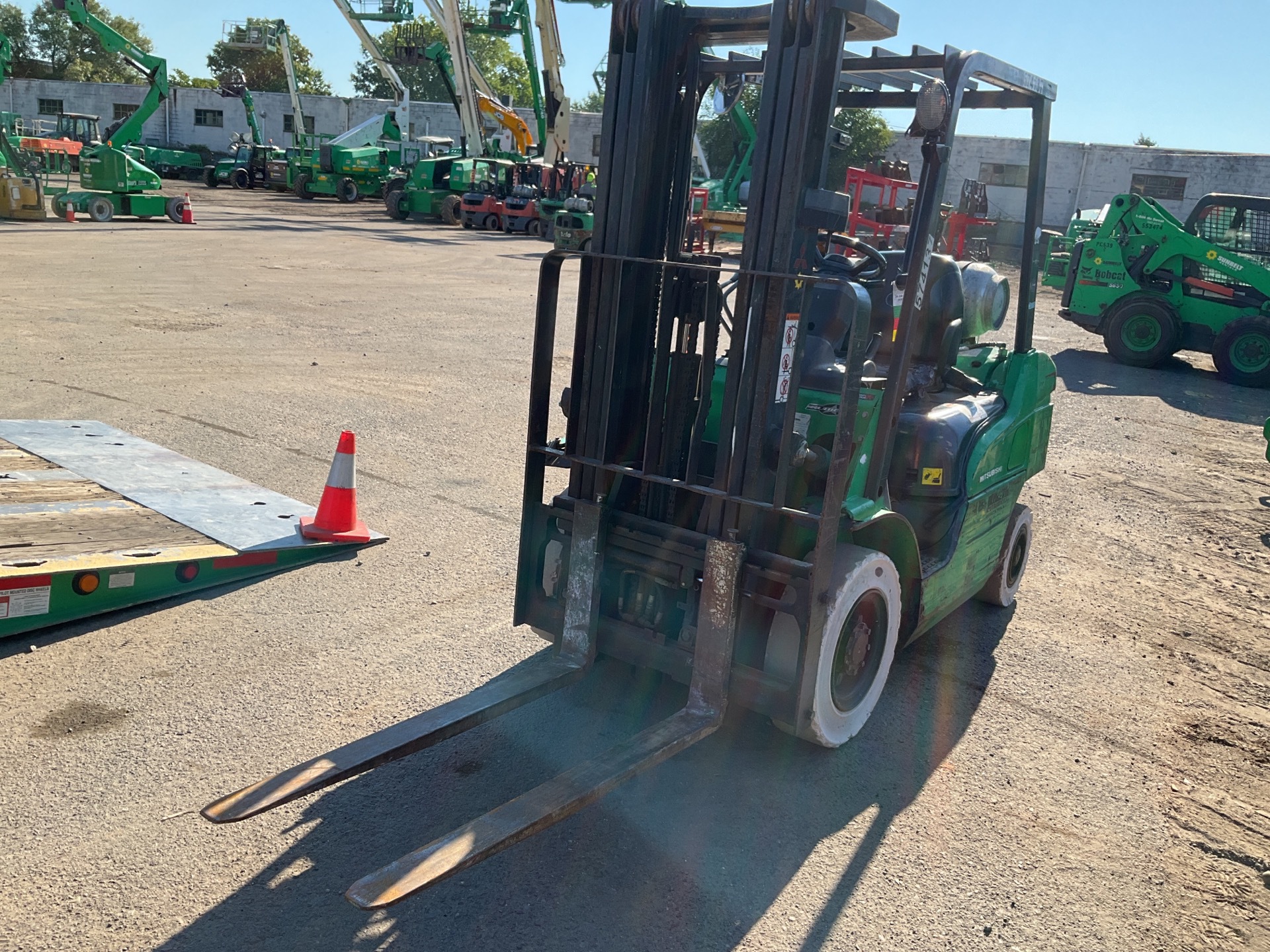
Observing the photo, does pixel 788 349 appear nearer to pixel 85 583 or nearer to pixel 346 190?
pixel 85 583

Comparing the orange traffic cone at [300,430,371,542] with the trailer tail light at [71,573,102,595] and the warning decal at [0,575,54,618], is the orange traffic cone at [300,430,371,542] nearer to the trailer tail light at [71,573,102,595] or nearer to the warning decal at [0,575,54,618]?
the trailer tail light at [71,573,102,595]

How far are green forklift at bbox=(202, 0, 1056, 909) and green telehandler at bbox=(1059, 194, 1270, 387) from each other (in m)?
12.5

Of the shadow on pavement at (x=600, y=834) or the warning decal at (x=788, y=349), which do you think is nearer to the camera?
the shadow on pavement at (x=600, y=834)

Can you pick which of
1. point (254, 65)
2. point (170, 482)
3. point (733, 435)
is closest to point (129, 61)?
point (170, 482)

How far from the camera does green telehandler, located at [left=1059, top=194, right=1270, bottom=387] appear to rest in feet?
49.3

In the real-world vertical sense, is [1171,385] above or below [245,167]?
below

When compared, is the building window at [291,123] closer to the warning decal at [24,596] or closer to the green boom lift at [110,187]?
the green boom lift at [110,187]

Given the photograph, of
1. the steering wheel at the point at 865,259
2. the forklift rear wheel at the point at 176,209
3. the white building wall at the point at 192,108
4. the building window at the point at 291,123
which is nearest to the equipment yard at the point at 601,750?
the steering wheel at the point at 865,259

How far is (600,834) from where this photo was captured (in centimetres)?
338

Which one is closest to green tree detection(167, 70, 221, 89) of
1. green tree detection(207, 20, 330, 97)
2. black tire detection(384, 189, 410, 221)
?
green tree detection(207, 20, 330, 97)

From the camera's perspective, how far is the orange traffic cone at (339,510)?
5.55 meters

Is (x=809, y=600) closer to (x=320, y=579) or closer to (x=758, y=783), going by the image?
(x=758, y=783)

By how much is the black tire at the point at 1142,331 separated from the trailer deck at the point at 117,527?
1374 centimetres

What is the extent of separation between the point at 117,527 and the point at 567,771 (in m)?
3.08
